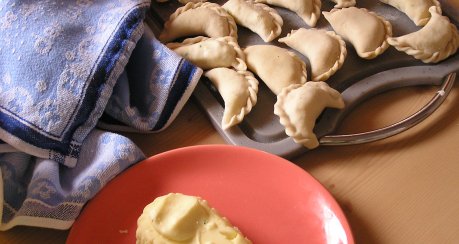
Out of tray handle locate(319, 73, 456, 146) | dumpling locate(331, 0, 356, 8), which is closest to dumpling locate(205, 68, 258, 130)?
tray handle locate(319, 73, 456, 146)

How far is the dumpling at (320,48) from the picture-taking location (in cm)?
78

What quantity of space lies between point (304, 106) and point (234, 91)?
10 centimetres

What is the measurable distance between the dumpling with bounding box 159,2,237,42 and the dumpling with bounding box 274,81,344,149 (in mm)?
170

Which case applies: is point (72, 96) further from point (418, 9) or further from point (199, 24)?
point (418, 9)

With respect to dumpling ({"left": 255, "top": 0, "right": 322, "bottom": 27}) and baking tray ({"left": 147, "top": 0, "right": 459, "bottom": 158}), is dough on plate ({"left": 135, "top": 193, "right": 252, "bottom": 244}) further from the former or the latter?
dumpling ({"left": 255, "top": 0, "right": 322, "bottom": 27})

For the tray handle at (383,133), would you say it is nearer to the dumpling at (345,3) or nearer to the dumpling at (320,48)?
the dumpling at (320,48)

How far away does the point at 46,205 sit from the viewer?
2.02 feet

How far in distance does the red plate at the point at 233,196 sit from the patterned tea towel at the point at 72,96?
25mm

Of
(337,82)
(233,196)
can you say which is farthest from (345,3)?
(233,196)

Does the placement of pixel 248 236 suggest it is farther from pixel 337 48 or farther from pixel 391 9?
pixel 391 9

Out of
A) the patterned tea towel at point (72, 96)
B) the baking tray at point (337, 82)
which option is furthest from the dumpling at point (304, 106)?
the patterned tea towel at point (72, 96)

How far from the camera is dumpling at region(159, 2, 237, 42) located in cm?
84

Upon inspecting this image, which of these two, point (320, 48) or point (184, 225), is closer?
point (184, 225)

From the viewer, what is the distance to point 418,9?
856 millimetres
